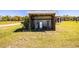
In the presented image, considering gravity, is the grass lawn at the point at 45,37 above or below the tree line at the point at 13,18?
below

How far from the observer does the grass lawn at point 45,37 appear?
160 inches

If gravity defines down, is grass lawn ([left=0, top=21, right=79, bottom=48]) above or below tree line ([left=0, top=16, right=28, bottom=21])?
below

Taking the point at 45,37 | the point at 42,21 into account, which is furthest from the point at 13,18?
the point at 45,37

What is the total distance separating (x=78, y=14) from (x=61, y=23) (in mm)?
333

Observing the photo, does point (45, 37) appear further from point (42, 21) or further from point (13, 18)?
point (13, 18)

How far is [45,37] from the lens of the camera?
13.5ft

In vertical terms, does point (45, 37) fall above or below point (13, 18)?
below

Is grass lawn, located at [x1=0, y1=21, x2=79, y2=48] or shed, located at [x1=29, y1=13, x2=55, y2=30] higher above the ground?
shed, located at [x1=29, y1=13, x2=55, y2=30]

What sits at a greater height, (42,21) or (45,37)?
(42,21)

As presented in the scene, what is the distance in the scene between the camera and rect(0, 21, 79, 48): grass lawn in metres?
4.06
